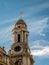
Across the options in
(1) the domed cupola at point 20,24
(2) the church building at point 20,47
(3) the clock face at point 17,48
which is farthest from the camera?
(1) the domed cupola at point 20,24

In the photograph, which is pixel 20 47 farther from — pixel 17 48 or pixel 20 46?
pixel 17 48

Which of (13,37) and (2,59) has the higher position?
(13,37)

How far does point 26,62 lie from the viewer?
98.6 meters

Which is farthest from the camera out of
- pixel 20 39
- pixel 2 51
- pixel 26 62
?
pixel 20 39

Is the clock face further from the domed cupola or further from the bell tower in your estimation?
the domed cupola

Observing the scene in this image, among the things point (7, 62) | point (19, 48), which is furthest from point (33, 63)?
point (7, 62)

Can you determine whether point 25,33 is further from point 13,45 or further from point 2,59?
point 2,59

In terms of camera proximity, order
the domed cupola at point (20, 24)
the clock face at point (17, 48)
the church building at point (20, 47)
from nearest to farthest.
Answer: the church building at point (20, 47) < the clock face at point (17, 48) < the domed cupola at point (20, 24)

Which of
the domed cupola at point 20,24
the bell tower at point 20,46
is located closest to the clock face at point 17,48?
the bell tower at point 20,46

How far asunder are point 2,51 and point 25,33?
23930mm

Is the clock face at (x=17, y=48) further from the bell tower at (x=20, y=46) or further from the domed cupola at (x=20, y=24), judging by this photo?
the domed cupola at (x=20, y=24)

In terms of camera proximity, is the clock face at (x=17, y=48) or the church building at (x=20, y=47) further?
the clock face at (x=17, y=48)

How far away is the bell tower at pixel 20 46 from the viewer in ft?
326

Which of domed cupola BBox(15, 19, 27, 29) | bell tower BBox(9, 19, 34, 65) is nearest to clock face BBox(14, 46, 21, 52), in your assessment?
bell tower BBox(9, 19, 34, 65)
